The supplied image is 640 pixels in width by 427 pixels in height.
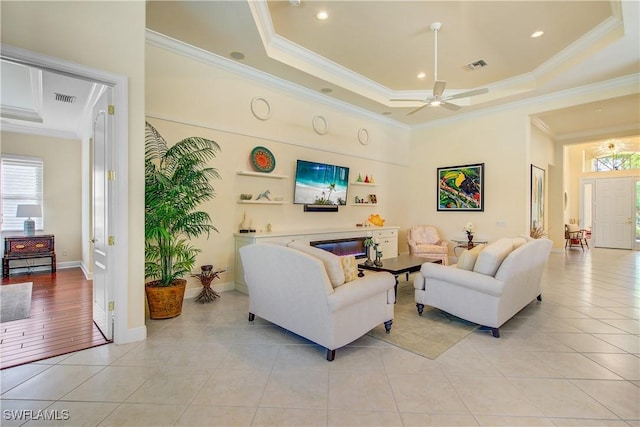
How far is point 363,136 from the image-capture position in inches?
269

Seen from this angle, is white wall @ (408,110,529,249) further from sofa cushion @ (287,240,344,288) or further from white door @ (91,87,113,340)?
white door @ (91,87,113,340)

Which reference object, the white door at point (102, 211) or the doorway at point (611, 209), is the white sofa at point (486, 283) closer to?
the white door at point (102, 211)

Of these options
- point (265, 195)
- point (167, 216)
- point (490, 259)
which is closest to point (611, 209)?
point (490, 259)

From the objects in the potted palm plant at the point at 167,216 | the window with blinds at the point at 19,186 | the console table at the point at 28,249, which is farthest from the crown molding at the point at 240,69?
the console table at the point at 28,249

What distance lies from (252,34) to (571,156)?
1245 cm

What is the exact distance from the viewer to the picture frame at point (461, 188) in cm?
681

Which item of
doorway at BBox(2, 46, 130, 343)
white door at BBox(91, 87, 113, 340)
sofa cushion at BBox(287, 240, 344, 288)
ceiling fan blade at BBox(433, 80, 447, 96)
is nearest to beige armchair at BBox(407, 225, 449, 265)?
ceiling fan blade at BBox(433, 80, 447, 96)

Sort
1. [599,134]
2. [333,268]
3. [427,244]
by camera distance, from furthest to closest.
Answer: [599,134], [427,244], [333,268]

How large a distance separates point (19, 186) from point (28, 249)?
1385 millimetres

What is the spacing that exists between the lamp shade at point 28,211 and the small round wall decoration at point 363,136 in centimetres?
677

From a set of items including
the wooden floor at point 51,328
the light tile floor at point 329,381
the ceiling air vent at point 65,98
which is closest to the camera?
the light tile floor at point 329,381

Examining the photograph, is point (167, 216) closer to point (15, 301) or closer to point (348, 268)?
point (348, 268)

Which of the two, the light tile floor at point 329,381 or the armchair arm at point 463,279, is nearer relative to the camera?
the light tile floor at point 329,381

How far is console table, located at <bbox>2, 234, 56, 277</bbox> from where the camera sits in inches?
216
